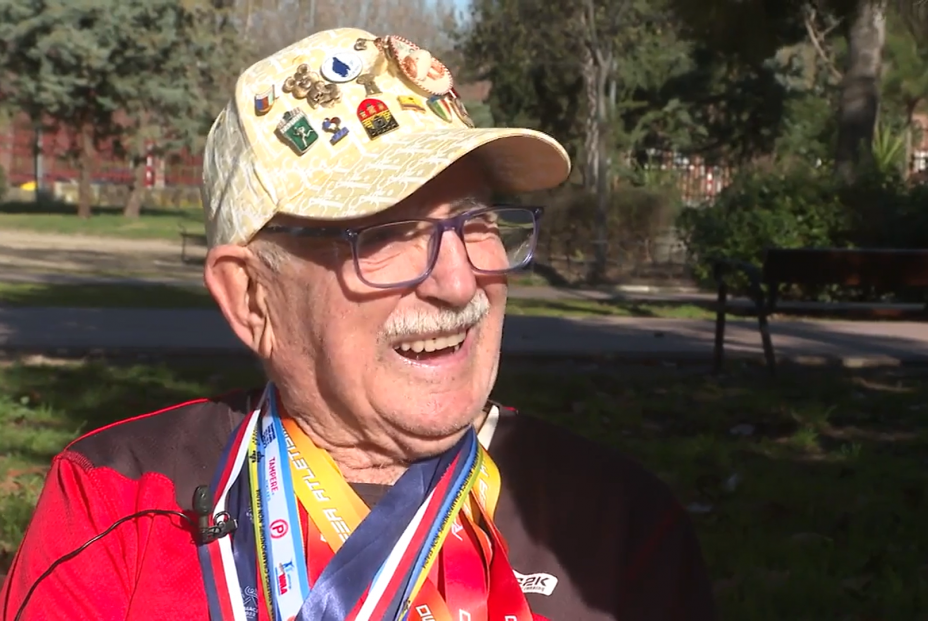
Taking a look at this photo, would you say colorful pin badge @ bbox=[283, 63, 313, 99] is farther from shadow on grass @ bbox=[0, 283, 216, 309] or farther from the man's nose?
shadow on grass @ bbox=[0, 283, 216, 309]

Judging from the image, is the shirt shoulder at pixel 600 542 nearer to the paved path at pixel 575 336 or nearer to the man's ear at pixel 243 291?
the man's ear at pixel 243 291

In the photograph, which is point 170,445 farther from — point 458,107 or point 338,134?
point 458,107

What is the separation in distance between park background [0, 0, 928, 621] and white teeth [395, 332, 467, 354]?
0.80m

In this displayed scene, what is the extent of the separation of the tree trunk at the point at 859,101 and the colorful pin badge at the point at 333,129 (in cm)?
1421

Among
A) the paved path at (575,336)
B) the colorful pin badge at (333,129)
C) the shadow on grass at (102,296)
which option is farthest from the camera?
the shadow on grass at (102,296)

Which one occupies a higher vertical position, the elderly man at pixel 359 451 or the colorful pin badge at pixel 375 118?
the colorful pin badge at pixel 375 118

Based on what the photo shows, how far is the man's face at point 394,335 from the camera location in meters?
1.98

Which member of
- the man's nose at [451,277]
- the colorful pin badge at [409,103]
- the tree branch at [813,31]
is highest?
the tree branch at [813,31]

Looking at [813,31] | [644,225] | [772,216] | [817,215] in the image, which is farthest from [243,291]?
[644,225]

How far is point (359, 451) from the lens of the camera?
2.11 metres

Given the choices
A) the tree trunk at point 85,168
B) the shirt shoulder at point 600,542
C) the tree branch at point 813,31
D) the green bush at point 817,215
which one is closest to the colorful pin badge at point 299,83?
the shirt shoulder at point 600,542

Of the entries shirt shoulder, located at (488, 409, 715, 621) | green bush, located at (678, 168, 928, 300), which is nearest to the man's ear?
shirt shoulder, located at (488, 409, 715, 621)

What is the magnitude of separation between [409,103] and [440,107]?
0.21 feet

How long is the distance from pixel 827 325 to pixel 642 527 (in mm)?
11135
